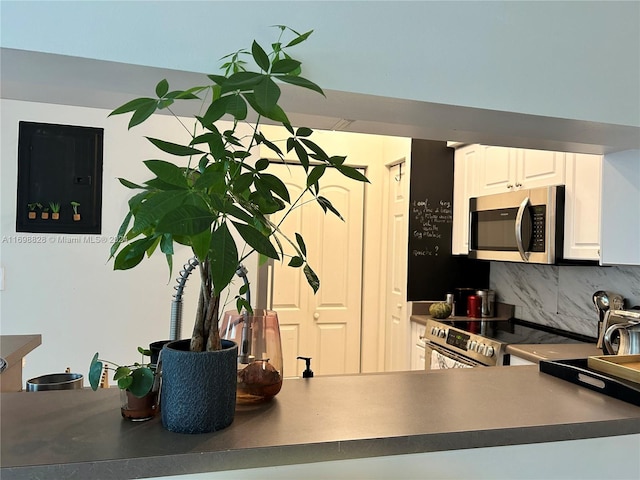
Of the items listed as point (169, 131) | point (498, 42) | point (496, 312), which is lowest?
point (496, 312)

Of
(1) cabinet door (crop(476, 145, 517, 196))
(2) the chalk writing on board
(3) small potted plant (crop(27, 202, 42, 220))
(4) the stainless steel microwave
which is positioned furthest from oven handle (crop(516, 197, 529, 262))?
(3) small potted plant (crop(27, 202, 42, 220))

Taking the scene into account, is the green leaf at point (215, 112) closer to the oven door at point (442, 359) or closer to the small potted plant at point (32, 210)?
the oven door at point (442, 359)

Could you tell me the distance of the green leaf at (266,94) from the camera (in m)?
0.74

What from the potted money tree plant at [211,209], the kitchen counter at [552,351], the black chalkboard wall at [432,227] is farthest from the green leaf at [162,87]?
the black chalkboard wall at [432,227]

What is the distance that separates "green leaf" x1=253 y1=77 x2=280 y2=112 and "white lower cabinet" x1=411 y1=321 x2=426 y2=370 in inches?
116

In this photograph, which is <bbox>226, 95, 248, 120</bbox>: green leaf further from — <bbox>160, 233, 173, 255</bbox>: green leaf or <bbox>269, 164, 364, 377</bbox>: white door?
<bbox>269, 164, 364, 377</bbox>: white door

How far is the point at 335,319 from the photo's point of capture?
13.3ft

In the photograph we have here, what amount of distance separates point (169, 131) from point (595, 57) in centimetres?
237

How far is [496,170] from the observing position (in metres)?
3.12

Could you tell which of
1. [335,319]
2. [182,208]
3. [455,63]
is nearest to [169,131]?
[335,319]

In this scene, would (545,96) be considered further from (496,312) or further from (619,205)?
(496,312)

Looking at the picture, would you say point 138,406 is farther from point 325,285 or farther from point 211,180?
point 325,285

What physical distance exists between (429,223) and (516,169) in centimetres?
87

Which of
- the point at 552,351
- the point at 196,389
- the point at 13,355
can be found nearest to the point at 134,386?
the point at 196,389
